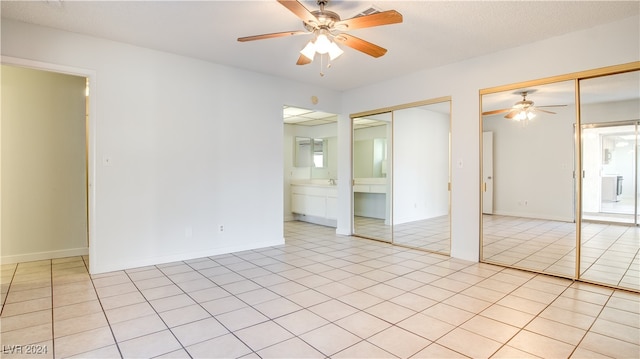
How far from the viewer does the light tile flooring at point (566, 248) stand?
3494mm

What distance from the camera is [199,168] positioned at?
4.24m

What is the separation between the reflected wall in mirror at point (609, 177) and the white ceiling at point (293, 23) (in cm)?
83

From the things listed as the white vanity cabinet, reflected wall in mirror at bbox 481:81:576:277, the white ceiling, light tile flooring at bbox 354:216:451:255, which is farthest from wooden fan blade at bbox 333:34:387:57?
the white vanity cabinet

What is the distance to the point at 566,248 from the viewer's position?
4145 millimetres

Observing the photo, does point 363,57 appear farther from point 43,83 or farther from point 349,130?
point 43,83

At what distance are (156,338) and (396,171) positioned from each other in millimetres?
4804

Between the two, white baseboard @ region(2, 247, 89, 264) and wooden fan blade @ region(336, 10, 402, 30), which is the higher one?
wooden fan blade @ region(336, 10, 402, 30)

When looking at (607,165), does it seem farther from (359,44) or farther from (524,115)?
(359,44)

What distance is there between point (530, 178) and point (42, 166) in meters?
6.83

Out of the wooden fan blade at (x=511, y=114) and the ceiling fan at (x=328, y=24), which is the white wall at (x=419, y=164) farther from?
the ceiling fan at (x=328, y=24)

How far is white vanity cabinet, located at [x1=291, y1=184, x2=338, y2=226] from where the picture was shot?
6.55 meters

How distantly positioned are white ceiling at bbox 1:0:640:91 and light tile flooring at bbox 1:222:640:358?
2.65m

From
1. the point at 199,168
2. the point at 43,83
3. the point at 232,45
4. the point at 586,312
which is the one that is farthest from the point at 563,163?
the point at 43,83

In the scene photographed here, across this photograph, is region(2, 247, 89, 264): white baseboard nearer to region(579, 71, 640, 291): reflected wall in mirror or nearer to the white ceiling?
the white ceiling
